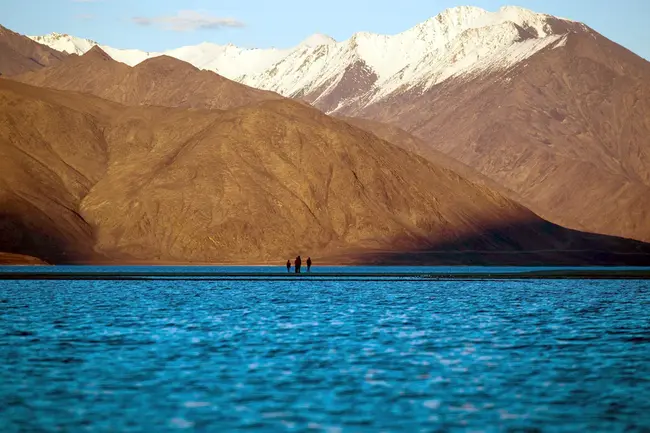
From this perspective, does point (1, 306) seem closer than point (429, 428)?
No

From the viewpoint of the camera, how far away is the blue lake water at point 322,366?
2575cm

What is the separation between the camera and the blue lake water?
25750 millimetres

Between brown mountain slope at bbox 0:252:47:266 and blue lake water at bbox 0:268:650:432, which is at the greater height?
brown mountain slope at bbox 0:252:47:266

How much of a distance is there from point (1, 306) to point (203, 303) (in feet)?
41.0

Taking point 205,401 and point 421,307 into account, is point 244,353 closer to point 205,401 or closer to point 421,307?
point 205,401

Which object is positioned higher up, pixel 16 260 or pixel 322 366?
pixel 16 260

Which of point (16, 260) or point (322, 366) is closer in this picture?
point (322, 366)

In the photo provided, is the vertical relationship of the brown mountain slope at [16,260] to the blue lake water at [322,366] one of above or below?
above

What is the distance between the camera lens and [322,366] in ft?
116

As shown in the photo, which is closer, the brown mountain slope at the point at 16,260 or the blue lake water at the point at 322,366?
the blue lake water at the point at 322,366

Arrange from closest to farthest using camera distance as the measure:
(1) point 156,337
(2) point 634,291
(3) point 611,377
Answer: (3) point 611,377, (1) point 156,337, (2) point 634,291

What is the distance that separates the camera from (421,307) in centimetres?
6688

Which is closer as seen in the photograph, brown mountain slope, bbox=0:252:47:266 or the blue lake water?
the blue lake water

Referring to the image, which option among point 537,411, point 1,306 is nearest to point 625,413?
point 537,411
